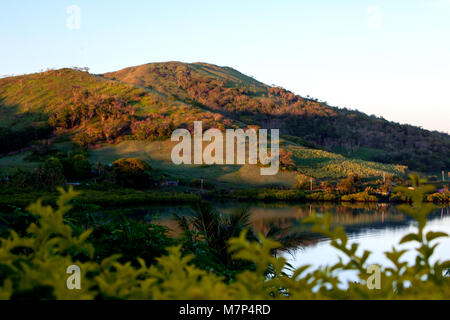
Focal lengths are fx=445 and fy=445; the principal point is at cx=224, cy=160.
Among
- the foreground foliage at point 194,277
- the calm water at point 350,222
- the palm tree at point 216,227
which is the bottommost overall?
the calm water at point 350,222

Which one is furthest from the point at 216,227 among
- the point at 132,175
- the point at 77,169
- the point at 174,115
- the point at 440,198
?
the point at 174,115

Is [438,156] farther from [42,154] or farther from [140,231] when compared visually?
[140,231]

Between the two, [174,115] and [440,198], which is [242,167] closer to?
[440,198]

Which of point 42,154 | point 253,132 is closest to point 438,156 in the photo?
point 253,132

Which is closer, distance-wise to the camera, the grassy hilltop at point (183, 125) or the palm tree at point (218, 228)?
the palm tree at point (218, 228)

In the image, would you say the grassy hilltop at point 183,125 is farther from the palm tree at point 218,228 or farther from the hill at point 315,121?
the palm tree at point 218,228

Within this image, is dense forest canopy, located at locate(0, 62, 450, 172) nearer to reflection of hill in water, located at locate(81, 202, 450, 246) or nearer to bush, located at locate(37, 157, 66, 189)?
bush, located at locate(37, 157, 66, 189)

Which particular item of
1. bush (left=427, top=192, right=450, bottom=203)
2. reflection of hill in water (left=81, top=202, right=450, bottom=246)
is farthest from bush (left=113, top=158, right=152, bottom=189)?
bush (left=427, top=192, right=450, bottom=203)

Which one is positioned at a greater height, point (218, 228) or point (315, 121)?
point (315, 121)

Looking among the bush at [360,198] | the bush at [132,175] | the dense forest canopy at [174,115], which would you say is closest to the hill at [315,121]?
the dense forest canopy at [174,115]

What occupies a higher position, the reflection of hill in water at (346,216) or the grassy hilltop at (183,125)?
the grassy hilltop at (183,125)

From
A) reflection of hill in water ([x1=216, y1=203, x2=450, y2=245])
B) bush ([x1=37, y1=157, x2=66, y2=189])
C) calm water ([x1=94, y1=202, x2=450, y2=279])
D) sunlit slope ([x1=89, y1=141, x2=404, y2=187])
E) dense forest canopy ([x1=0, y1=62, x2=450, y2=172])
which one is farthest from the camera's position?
dense forest canopy ([x1=0, y1=62, x2=450, y2=172])

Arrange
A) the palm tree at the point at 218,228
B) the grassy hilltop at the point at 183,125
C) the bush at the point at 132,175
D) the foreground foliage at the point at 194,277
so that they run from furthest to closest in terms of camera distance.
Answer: the grassy hilltop at the point at 183,125 < the bush at the point at 132,175 < the palm tree at the point at 218,228 < the foreground foliage at the point at 194,277

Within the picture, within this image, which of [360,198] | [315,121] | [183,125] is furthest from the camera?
[315,121]
